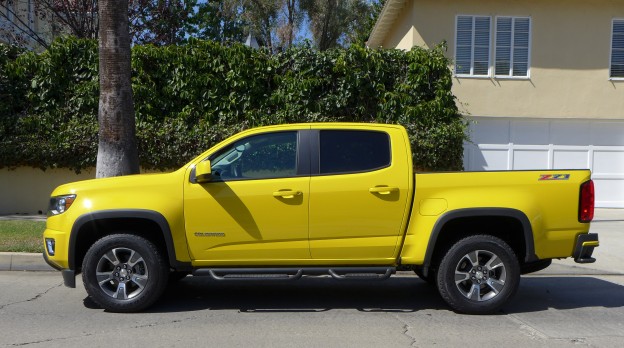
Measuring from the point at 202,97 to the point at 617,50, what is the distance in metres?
10.7

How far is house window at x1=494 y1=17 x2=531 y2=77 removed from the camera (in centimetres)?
1594

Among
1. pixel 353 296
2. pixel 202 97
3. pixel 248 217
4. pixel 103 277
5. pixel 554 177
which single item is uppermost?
pixel 202 97

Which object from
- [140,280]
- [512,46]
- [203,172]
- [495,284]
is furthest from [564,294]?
[512,46]

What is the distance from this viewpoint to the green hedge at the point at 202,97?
1309cm

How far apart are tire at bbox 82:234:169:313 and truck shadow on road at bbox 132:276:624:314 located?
1.08 ft

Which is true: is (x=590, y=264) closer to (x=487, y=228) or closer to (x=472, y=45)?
(x=487, y=228)

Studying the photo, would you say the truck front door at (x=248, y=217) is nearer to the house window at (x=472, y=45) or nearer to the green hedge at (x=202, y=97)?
the green hedge at (x=202, y=97)

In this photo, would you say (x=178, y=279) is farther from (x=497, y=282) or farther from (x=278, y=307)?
(x=497, y=282)

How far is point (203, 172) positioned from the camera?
20.0 feet

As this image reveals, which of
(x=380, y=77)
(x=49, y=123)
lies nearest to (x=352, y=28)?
(x=380, y=77)

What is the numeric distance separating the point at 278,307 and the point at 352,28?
84.1 ft

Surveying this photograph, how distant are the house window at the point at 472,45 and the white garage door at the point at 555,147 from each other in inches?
52.7

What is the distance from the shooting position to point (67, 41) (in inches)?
519

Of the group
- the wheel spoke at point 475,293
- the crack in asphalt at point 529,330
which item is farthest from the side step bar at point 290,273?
the crack in asphalt at point 529,330
